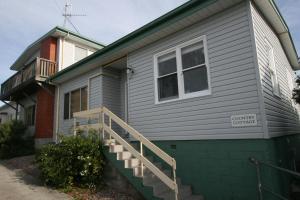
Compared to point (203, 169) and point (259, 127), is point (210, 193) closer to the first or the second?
point (203, 169)

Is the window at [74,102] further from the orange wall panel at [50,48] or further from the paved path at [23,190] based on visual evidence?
the paved path at [23,190]

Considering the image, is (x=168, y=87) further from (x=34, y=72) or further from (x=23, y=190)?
(x=34, y=72)

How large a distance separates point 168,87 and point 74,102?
21.3 ft

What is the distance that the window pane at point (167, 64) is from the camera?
7.09 meters

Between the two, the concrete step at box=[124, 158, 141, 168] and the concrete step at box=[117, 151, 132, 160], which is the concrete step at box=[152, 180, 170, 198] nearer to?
the concrete step at box=[124, 158, 141, 168]

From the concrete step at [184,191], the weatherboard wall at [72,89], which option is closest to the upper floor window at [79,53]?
the weatherboard wall at [72,89]

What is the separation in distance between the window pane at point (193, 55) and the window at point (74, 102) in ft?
19.8

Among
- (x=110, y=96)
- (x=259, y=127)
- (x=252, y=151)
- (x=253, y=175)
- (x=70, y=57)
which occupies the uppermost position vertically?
(x=70, y=57)

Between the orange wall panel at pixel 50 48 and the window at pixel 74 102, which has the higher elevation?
the orange wall panel at pixel 50 48

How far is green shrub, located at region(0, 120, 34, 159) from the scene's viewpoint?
1285 cm

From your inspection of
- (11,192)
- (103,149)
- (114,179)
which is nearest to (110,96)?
(103,149)

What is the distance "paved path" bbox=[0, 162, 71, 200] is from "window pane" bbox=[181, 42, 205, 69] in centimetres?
503

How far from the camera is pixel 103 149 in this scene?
6.88m

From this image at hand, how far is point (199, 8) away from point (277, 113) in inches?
140
